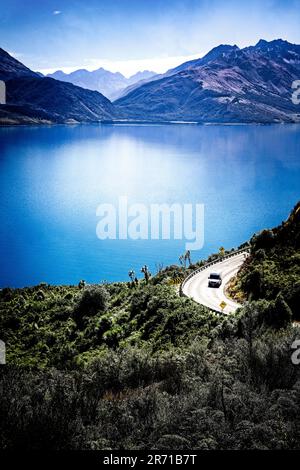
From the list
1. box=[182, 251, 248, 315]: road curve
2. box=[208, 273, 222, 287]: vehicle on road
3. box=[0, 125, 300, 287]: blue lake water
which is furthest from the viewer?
box=[0, 125, 300, 287]: blue lake water

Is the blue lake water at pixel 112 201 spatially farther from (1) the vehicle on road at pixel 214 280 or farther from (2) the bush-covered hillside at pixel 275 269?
(2) the bush-covered hillside at pixel 275 269

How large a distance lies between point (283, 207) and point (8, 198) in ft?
222

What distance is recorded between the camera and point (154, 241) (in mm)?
86250

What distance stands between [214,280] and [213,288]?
0.92m

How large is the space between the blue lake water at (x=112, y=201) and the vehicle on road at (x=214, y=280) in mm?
29090

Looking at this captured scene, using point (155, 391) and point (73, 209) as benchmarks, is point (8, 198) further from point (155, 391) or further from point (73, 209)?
point (155, 391)

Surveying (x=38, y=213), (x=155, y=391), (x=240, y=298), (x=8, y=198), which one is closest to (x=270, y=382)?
(x=155, y=391)

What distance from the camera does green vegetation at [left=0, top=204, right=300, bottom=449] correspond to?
14641mm

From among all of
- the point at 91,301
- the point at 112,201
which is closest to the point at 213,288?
the point at 91,301

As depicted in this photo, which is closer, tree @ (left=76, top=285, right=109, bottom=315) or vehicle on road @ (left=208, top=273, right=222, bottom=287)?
vehicle on road @ (left=208, top=273, right=222, bottom=287)

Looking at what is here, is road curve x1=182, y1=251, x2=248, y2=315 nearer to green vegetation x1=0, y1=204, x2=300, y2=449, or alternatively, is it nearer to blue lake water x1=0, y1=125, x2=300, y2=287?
green vegetation x1=0, y1=204, x2=300, y2=449

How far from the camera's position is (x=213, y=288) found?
39562 mm

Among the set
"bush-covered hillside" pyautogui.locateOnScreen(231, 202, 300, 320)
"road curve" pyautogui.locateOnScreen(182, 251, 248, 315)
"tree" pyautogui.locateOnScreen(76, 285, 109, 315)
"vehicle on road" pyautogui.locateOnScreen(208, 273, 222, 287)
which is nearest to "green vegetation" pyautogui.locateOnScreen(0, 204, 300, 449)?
"bush-covered hillside" pyautogui.locateOnScreen(231, 202, 300, 320)

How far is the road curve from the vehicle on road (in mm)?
359
